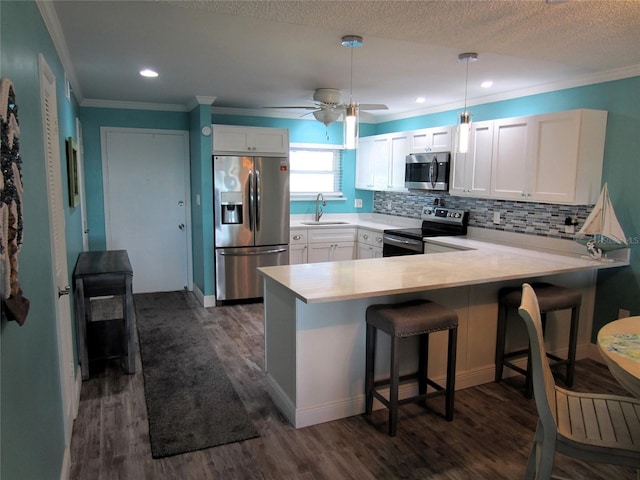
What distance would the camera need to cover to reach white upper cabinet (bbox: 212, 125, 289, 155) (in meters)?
5.17

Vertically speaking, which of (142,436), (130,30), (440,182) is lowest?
(142,436)

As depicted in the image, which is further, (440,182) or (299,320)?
(440,182)

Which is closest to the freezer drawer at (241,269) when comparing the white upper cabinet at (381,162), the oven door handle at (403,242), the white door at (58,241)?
the oven door handle at (403,242)

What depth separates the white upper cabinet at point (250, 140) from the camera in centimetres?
517

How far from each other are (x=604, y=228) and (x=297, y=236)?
3.34 metres

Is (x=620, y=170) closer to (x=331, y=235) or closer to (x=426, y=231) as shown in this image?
(x=426, y=231)

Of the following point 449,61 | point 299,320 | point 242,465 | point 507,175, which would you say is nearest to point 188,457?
point 242,465

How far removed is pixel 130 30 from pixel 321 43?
1.16m

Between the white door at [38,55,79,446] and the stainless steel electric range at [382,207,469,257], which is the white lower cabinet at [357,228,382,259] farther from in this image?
the white door at [38,55,79,446]

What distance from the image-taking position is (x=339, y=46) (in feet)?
10.1

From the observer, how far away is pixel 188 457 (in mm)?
2496

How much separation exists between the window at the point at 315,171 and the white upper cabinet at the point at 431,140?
138 cm

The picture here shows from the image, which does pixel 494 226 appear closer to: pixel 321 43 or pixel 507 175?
pixel 507 175

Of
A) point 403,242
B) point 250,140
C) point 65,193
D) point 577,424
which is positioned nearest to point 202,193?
point 250,140
